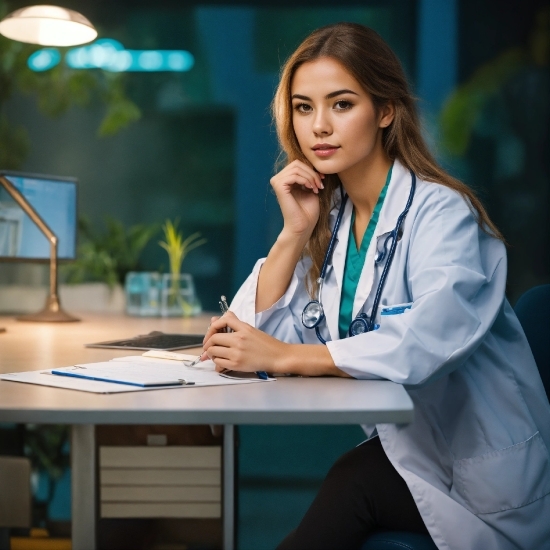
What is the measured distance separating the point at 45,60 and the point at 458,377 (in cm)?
363

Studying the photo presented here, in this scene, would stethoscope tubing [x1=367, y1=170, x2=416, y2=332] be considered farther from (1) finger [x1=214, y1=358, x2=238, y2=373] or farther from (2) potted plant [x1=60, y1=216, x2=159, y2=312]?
(2) potted plant [x1=60, y1=216, x2=159, y2=312]

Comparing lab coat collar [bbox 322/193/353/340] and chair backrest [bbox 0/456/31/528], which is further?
lab coat collar [bbox 322/193/353/340]

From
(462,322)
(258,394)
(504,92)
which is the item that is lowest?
(258,394)

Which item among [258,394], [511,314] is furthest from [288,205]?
[258,394]

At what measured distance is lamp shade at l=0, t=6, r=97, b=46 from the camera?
2691mm

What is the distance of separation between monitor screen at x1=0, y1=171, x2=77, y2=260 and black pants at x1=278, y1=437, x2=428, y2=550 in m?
1.73

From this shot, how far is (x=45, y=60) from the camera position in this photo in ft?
14.0

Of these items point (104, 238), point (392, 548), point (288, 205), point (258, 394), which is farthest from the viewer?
point (104, 238)

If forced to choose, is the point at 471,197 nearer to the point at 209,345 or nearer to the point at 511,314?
the point at 511,314

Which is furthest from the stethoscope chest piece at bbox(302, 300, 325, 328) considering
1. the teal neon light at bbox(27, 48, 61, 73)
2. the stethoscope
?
the teal neon light at bbox(27, 48, 61, 73)

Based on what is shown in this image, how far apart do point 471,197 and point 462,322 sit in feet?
Answer: 1.14

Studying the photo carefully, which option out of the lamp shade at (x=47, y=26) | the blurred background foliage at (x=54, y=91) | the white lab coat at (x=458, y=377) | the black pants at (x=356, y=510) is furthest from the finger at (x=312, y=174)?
the blurred background foliage at (x=54, y=91)

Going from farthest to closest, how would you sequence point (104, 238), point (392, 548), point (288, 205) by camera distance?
1. point (104, 238)
2. point (288, 205)
3. point (392, 548)

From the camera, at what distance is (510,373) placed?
4.54 feet
